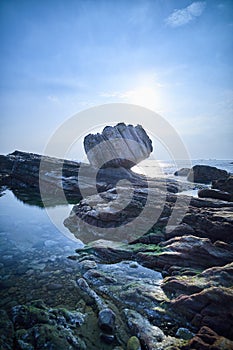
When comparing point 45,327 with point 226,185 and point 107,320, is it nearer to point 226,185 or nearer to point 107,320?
point 107,320

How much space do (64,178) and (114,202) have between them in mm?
23534

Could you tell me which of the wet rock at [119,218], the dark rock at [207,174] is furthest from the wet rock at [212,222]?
the dark rock at [207,174]

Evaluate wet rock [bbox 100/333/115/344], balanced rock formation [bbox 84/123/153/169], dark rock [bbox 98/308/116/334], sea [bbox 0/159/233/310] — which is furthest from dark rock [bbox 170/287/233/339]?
balanced rock formation [bbox 84/123/153/169]

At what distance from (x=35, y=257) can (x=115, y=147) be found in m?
31.9

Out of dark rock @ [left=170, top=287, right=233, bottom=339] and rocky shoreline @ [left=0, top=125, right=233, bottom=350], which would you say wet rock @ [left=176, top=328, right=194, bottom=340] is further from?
dark rock @ [left=170, top=287, right=233, bottom=339]

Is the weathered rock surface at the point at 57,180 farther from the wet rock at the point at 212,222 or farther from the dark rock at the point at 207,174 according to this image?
the dark rock at the point at 207,174

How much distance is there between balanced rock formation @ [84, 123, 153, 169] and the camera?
4378 centimetres

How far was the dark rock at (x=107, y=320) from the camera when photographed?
781cm

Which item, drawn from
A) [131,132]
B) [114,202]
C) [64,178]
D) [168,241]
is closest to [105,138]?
[131,132]

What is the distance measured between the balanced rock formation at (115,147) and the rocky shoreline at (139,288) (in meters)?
23.1

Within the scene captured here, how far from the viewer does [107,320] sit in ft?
26.4

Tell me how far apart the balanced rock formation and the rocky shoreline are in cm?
2306

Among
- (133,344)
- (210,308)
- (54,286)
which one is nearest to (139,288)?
(133,344)

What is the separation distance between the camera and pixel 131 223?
742 inches
